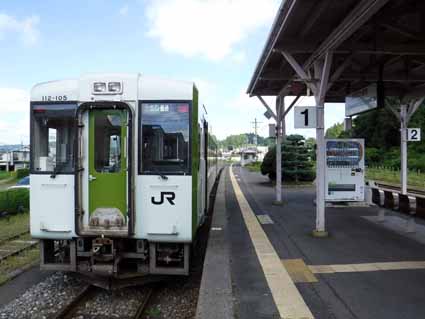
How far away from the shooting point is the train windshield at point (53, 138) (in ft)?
18.7

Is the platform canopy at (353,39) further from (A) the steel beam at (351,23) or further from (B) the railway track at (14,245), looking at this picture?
(B) the railway track at (14,245)

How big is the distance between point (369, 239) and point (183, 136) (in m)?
4.72

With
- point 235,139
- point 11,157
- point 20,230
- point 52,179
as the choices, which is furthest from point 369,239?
point 235,139

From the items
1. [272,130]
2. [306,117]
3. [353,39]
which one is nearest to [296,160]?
[272,130]

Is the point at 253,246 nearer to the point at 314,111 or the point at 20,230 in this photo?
the point at 314,111

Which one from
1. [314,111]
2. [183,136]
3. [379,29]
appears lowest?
[183,136]

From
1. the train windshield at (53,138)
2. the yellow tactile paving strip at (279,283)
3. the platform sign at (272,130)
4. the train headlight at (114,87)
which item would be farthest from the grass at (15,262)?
the platform sign at (272,130)

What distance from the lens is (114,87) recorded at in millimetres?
5648

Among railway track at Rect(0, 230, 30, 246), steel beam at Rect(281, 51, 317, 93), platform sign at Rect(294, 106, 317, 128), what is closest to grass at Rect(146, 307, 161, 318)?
platform sign at Rect(294, 106, 317, 128)

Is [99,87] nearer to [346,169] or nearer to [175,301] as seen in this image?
[175,301]

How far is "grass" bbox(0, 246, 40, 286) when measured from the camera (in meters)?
6.94

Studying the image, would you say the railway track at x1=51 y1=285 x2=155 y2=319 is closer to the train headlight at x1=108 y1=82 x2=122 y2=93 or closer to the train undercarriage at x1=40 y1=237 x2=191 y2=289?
the train undercarriage at x1=40 y1=237 x2=191 y2=289

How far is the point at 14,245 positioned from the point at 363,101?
349 inches

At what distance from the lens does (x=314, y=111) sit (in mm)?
8695
